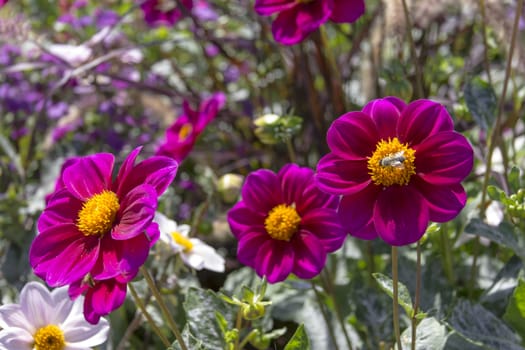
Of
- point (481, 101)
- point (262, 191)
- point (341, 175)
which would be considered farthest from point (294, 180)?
point (481, 101)

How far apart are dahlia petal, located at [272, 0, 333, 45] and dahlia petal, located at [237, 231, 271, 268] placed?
214 mm

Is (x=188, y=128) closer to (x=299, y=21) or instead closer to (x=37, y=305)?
(x=299, y=21)

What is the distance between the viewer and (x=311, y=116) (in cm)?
127

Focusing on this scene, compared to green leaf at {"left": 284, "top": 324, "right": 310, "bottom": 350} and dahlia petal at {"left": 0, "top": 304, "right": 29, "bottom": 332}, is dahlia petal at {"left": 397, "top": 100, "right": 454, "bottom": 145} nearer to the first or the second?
green leaf at {"left": 284, "top": 324, "right": 310, "bottom": 350}

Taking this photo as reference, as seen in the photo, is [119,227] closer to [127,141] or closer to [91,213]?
[91,213]

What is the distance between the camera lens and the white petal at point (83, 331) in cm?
71

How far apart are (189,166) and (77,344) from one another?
2.82 feet

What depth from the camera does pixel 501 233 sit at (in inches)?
31.4

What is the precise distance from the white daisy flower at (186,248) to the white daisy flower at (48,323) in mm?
137

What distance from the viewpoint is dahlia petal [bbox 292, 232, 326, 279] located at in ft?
2.38

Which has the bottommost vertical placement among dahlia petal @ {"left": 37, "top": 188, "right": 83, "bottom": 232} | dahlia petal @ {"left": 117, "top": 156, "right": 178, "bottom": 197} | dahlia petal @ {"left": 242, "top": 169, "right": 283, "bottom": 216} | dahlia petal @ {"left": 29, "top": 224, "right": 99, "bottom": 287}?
dahlia petal @ {"left": 242, "top": 169, "right": 283, "bottom": 216}

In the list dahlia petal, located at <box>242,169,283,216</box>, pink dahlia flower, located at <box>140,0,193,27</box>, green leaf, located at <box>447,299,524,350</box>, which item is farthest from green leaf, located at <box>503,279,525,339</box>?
pink dahlia flower, located at <box>140,0,193,27</box>

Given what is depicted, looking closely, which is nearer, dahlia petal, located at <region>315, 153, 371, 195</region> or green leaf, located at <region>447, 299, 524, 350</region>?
dahlia petal, located at <region>315, 153, 371, 195</region>

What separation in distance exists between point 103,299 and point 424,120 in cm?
28
